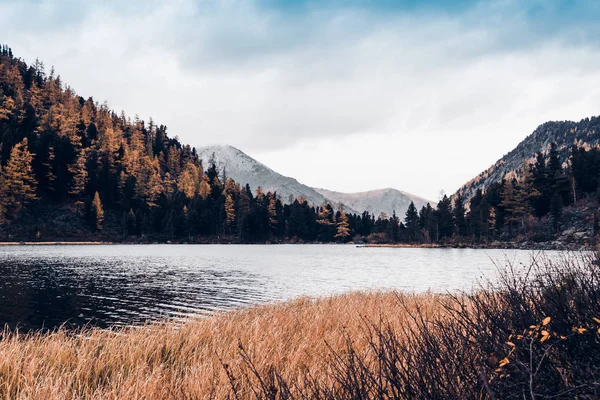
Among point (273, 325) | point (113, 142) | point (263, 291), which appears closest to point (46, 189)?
point (113, 142)

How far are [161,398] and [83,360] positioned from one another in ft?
9.18

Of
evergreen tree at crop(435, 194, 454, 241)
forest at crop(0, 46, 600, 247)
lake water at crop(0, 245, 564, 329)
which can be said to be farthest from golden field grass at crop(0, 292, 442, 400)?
evergreen tree at crop(435, 194, 454, 241)

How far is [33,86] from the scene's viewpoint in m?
142

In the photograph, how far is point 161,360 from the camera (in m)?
8.12

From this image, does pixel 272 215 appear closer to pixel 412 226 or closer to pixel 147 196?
pixel 147 196

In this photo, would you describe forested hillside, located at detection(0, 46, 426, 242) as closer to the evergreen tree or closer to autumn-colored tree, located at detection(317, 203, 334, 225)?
autumn-colored tree, located at detection(317, 203, 334, 225)

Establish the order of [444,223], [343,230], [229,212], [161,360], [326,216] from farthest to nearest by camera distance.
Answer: [326,216] → [343,230] → [229,212] → [444,223] → [161,360]

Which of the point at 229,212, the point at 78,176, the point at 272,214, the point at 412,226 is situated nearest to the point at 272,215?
the point at 272,214

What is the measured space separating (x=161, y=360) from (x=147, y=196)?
127m

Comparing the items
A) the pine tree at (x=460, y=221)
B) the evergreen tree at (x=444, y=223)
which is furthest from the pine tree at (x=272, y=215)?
the pine tree at (x=460, y=221)

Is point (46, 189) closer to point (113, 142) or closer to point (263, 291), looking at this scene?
point (113, 142)

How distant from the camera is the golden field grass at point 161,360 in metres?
5.61

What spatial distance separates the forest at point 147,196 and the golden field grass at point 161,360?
301ft

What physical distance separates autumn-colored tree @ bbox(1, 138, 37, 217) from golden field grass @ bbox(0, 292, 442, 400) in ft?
339
